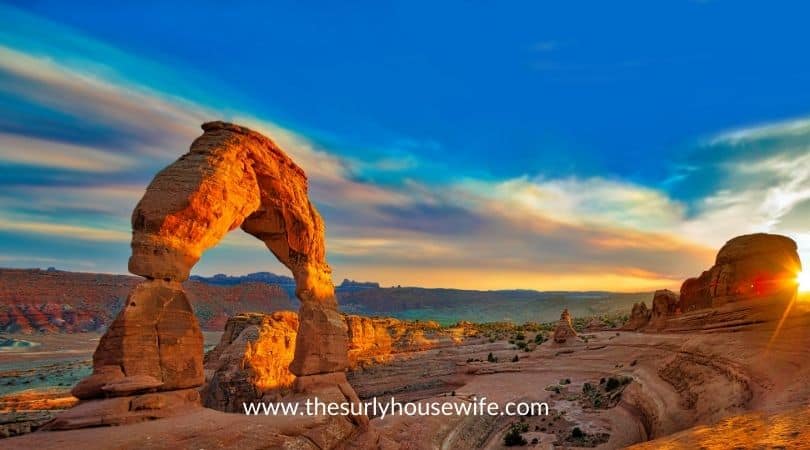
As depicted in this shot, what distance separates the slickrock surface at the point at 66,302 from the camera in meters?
88.4

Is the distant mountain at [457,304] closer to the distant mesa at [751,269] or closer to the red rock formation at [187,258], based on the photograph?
the distant mesa at [751,269]

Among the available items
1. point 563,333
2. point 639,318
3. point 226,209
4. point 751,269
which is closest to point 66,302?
point 563,333

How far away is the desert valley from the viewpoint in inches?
369

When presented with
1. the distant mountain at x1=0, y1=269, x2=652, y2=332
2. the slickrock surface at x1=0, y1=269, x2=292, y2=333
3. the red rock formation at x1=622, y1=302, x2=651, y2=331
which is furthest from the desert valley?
the slickrock surface at x1=0, y1=269, x2=292, y2=333

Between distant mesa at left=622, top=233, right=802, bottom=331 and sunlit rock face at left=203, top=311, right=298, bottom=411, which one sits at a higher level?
distant mesa at left=622, top=233, right=802, bottom=331

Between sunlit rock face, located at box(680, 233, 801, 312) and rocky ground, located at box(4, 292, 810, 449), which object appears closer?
rocky ground, located at box(4, 292, 810, 449)

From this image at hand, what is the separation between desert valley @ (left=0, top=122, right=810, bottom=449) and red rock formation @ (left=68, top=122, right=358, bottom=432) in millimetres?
44

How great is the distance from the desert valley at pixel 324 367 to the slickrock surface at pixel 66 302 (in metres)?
62.8

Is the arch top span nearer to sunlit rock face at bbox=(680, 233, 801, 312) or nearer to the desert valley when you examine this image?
the desert valley

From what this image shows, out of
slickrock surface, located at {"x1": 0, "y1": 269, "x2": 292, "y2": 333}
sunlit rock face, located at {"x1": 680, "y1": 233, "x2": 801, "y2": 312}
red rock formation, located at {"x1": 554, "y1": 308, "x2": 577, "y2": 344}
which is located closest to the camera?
sunlit rock face, located at {"x1": 680, "y1": 233, "x2": 801, "y2": 312}

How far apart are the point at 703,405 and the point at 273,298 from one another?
5424 inches

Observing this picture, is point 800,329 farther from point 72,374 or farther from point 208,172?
point 72,374

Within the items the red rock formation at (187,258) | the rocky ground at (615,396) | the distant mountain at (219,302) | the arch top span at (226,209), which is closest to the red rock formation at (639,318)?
the rocky ground at (615,396)

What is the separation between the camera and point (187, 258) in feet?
39.0
